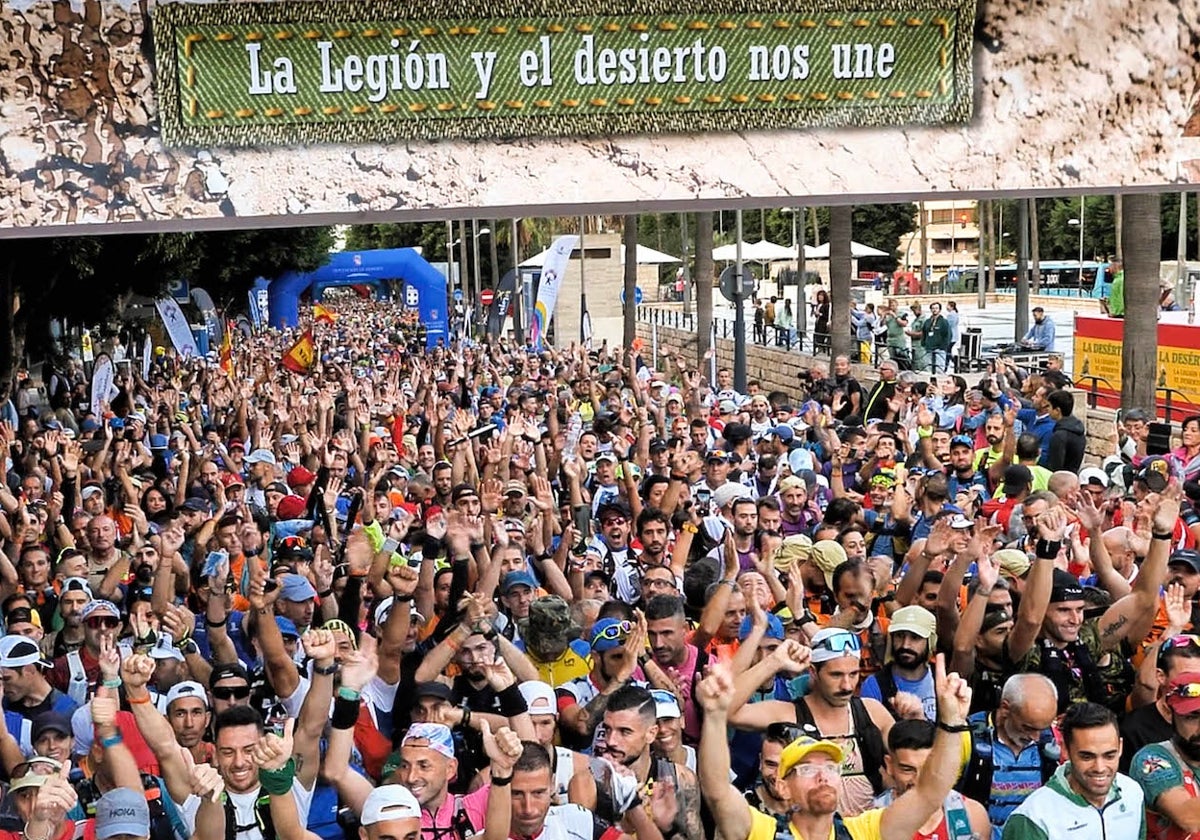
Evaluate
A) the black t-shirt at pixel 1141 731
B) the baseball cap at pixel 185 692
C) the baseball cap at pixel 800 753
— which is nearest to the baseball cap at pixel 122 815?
the baseball cap at pixel 185 692

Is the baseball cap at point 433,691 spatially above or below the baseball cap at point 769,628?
above

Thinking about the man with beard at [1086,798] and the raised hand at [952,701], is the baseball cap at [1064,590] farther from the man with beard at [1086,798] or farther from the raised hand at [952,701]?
the raised hand at [952,701]

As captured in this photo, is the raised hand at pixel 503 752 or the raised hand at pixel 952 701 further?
the raised hand at pixel 952 701

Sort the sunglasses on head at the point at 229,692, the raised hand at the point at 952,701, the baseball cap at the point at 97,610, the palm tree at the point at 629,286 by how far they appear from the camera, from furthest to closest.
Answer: the palm tree at the point at 629,286, the baseball cap at the point at 97,610, the sunglasses on head at the point at 229,692, the raised hand at the point at 952,701

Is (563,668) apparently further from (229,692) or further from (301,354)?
(301,354)

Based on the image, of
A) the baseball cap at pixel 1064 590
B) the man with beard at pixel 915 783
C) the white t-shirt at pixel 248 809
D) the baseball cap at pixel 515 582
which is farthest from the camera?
the baseball cap at pixel 515 582

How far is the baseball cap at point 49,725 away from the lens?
20.8ft

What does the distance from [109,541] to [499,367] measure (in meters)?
19.0

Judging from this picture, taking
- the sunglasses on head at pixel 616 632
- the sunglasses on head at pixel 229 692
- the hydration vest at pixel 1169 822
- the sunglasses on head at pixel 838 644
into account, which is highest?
the sunglasses on head at pixel 838 644

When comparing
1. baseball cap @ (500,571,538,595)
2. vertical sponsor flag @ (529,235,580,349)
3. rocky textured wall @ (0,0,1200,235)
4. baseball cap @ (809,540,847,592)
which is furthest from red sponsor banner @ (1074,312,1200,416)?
baseball cap @ (500,571,538,595)

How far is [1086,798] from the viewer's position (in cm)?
532

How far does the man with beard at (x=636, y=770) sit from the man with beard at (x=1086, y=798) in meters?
1.10

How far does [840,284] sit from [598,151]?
17267 millimetres

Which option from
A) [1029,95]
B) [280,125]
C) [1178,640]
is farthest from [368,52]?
[1178,640]
